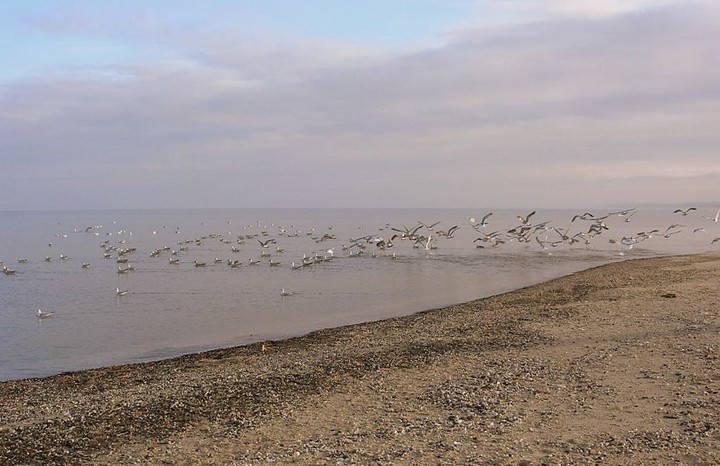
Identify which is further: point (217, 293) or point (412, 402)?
point (217, 293)

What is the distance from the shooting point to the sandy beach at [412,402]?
8.45 m

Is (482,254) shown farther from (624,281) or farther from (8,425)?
(8,425)

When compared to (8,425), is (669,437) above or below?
above

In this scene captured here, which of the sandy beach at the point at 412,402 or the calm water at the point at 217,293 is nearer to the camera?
the sandy beach at the point at 412,402

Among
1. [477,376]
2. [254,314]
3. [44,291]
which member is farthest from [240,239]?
[477,376]

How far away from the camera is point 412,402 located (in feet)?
34.9

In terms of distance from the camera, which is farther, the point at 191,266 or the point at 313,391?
the point at 191,266

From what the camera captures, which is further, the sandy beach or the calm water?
the calm water

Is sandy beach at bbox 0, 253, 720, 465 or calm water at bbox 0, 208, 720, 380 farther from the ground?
sandy beach at bbox 0, 253, 720, 465

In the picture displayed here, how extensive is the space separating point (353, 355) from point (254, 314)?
1244 centimetres

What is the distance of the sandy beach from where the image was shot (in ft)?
27.7

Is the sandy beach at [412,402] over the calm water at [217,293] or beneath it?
over

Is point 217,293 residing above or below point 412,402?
below

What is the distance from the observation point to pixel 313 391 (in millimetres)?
11680
